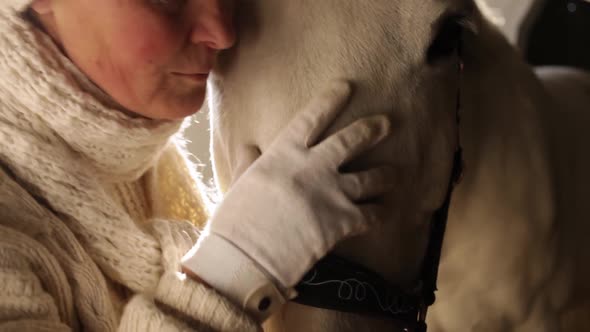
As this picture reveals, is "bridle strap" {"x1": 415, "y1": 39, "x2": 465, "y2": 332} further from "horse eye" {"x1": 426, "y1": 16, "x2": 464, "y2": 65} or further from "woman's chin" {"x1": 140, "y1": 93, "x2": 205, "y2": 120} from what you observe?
"woman's chin" {"x1": 140, "y1": 93, "x2": 205, "y2": 120}

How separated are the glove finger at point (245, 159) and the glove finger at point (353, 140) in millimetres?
83

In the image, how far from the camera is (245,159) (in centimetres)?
60

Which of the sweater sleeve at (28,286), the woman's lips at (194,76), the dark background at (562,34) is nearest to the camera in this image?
the sweater sleeve at (28,286)

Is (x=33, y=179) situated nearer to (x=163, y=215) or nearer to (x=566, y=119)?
(x=163, y=215)

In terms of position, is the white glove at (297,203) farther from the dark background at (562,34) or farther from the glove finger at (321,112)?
the dark background at (562,34)

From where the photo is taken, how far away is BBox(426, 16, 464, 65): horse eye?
600 mm

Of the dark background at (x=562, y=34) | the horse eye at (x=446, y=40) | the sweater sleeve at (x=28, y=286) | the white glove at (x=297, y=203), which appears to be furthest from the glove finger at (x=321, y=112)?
the dark background at (x=562, y=34)

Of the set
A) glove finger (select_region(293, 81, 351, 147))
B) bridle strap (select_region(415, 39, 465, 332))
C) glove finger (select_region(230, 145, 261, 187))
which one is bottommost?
bridle strap (select_region(415, 39, 465, 332))

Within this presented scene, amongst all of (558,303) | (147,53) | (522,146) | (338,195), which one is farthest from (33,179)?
(558,303)

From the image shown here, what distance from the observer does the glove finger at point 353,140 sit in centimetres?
54

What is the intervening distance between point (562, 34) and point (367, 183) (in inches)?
53.0

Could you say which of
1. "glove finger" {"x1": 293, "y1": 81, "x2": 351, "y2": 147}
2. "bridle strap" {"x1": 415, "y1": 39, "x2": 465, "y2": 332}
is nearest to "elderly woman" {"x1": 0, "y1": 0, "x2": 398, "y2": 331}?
"glove finger" {"x1": 293, "y1": 81, "x2": 351, "y2": 147}

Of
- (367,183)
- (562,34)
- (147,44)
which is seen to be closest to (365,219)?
(367,183)

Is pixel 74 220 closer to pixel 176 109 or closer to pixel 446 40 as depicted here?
pixel 176 109
